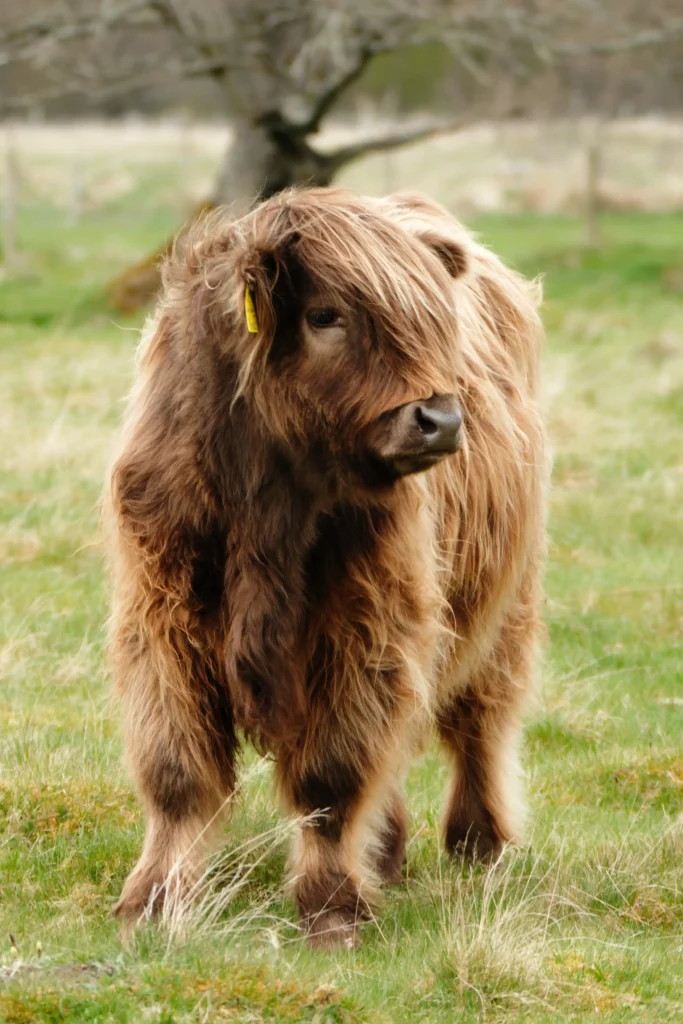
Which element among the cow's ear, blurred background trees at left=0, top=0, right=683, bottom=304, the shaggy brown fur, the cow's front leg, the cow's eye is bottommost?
the cow's front leg

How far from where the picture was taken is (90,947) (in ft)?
11.7

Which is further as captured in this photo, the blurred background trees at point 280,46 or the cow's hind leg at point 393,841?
the blurred background trees at point 280,46

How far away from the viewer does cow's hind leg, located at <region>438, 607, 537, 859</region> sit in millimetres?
4871

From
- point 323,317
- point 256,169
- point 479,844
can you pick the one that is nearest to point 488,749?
point 479,844

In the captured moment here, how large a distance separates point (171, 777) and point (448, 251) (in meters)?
1.48

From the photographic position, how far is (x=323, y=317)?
11.6 feet

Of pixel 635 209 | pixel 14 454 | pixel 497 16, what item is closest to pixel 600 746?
pixel 14 454

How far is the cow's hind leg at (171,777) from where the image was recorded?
151 inches

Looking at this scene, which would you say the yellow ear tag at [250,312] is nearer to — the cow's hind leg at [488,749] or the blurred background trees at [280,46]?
the cow's hind leg at [488,749]

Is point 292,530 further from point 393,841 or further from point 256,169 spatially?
point 256,169

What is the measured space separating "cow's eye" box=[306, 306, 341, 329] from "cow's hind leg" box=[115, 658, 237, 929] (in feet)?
3.16

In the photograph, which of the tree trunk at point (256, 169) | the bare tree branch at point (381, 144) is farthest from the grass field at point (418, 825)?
the bare tree branch at point (381, 144)

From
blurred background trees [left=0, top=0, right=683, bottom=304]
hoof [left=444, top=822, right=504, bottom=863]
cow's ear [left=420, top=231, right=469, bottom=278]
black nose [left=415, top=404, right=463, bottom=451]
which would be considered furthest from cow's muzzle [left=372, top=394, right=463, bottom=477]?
blurred background trees [left=0, top=0, right=683, bottom=304]

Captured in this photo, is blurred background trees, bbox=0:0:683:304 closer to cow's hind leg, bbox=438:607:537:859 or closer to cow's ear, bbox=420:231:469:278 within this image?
cow's hind leg, bbox=438:607:537:859
